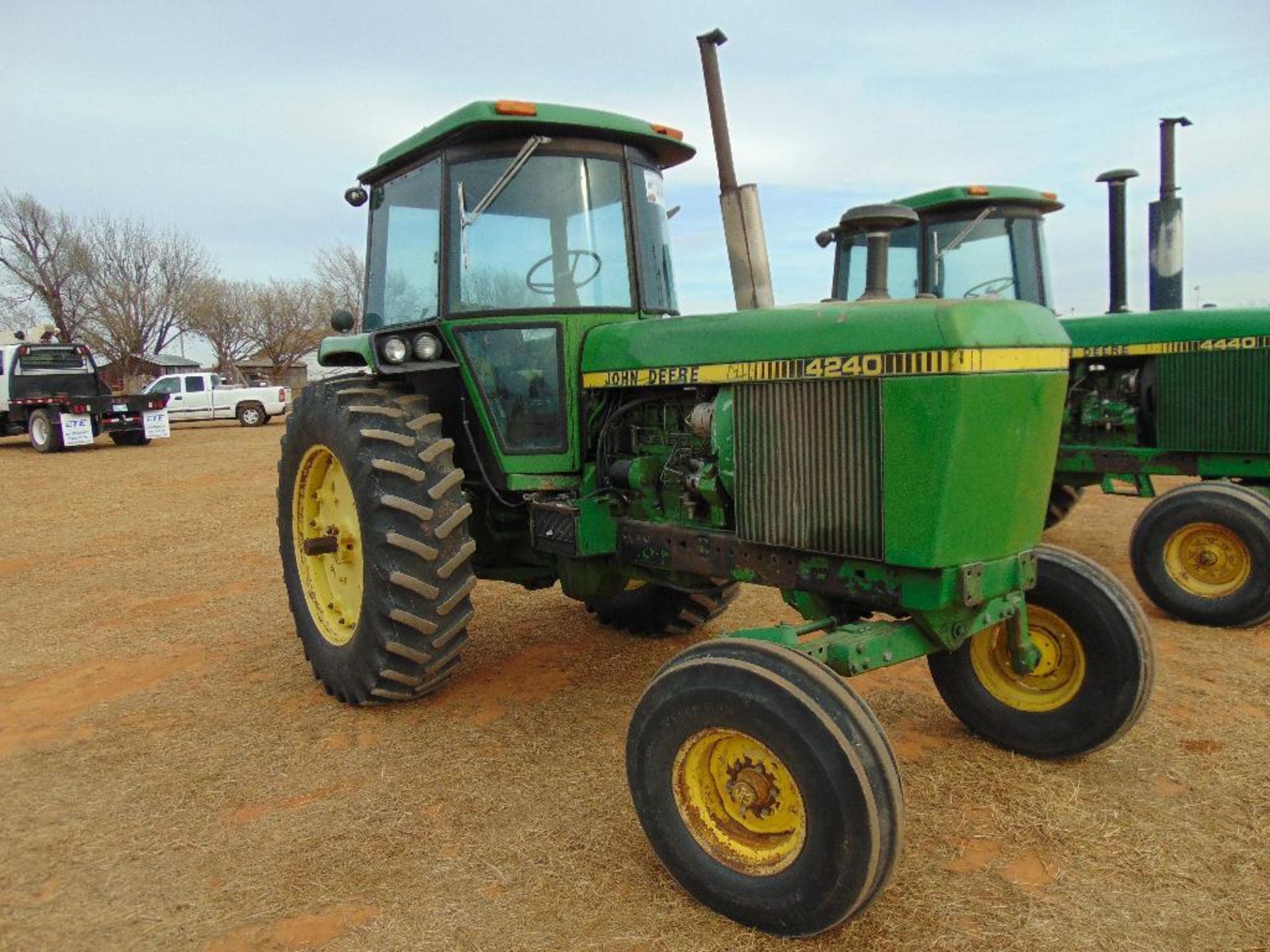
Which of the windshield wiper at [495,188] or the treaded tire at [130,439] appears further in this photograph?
the treaded tire at [130,439]

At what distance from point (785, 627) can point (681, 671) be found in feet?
1.22

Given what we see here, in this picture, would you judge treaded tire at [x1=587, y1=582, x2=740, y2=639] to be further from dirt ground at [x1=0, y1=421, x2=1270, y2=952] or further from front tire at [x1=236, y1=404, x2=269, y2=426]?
front tire at [x1=236, y1=404, x2=269, y2=426]

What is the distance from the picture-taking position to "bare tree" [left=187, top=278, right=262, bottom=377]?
42.1m

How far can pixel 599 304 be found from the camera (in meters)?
4.04

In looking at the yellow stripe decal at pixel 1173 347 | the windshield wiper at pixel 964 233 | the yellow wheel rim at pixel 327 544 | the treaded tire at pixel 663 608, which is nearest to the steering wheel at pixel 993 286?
the windshield wiper at pixel 964 233

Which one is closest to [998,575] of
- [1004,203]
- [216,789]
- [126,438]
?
[216,789]

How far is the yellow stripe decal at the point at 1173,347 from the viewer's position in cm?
563

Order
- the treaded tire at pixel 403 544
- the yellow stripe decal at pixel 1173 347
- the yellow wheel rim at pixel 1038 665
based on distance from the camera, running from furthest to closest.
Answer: the yellow stripe decal at pixel 1173 347 → the treaded tire at pixel 403 544 → the yellow wheel rim at pixel 1038 665

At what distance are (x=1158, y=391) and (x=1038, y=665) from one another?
3416 mm

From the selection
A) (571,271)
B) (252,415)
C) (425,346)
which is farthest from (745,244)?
(252,415)

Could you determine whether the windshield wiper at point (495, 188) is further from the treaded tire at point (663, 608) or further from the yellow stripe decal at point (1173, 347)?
the yellow stripe decal at point (1173, 347)

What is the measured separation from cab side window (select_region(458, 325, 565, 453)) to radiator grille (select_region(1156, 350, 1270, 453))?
4220 millimetres

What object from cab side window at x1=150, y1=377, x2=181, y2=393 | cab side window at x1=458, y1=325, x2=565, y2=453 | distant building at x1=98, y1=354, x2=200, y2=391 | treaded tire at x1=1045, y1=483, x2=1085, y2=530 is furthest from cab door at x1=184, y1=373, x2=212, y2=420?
cab side window at x1=458, y1=325, x2=565, y2=453

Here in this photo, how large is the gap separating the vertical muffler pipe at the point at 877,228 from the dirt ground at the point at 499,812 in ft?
5.71
